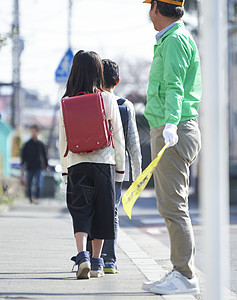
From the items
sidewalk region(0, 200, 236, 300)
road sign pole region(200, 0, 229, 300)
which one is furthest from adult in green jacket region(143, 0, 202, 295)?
road sign pole region(200, 0, 229, 300)

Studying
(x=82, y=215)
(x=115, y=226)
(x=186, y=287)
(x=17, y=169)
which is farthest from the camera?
(x=17, y=169)

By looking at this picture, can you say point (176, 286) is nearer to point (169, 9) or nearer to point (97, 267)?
point (97, 267)

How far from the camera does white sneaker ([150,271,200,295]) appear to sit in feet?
14.3

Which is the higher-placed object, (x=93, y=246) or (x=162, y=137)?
(x=162, y=137)

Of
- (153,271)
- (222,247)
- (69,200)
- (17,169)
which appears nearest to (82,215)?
(69,200)

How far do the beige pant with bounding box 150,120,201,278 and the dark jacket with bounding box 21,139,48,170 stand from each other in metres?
11.0

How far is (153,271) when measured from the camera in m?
5.45

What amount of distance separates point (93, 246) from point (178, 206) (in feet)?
3.17

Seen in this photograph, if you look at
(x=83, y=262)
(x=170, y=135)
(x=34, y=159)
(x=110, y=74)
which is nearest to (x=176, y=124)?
(x=170, y=135)

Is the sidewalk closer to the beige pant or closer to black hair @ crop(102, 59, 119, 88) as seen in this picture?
the beige pant

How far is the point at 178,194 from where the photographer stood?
4.42 metres

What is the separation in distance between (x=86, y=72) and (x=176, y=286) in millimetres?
1687

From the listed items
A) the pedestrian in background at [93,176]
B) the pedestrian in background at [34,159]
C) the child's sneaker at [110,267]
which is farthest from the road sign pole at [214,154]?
the pedestrian in background at [34,159]

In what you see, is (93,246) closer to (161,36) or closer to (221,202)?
(161,36)
